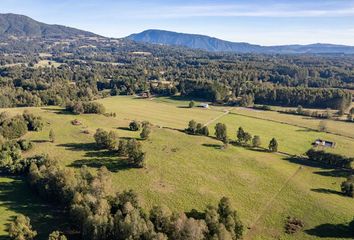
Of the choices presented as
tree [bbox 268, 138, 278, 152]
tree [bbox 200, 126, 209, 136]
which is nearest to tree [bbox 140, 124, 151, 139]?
tree [bbox 200, 126, 209, 136]

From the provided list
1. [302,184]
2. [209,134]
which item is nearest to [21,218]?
[302,184]

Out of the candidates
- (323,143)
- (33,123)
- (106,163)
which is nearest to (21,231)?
(106,163)

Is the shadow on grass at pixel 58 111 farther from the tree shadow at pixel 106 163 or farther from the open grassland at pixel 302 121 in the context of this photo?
the open grassland at pixel 302 121

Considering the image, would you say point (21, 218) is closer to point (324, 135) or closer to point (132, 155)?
point (132, 155)

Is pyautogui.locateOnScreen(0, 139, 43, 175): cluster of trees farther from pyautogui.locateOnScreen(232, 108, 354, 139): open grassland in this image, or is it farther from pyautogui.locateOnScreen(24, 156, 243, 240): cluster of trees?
pyautogui.locateOnScreen(232, 108, 354, 139): open grassland

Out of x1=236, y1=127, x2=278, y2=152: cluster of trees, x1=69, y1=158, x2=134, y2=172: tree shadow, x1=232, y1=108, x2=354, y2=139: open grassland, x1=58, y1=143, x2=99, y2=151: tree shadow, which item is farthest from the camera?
x1=232, y1=108, x2=354, y2=139: open grassland

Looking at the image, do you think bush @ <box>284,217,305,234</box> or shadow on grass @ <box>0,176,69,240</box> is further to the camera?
bush @ <box>284,217,305,234</box>

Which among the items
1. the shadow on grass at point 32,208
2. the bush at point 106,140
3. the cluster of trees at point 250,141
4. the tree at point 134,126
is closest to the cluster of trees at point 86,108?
the tree at point 134,126
